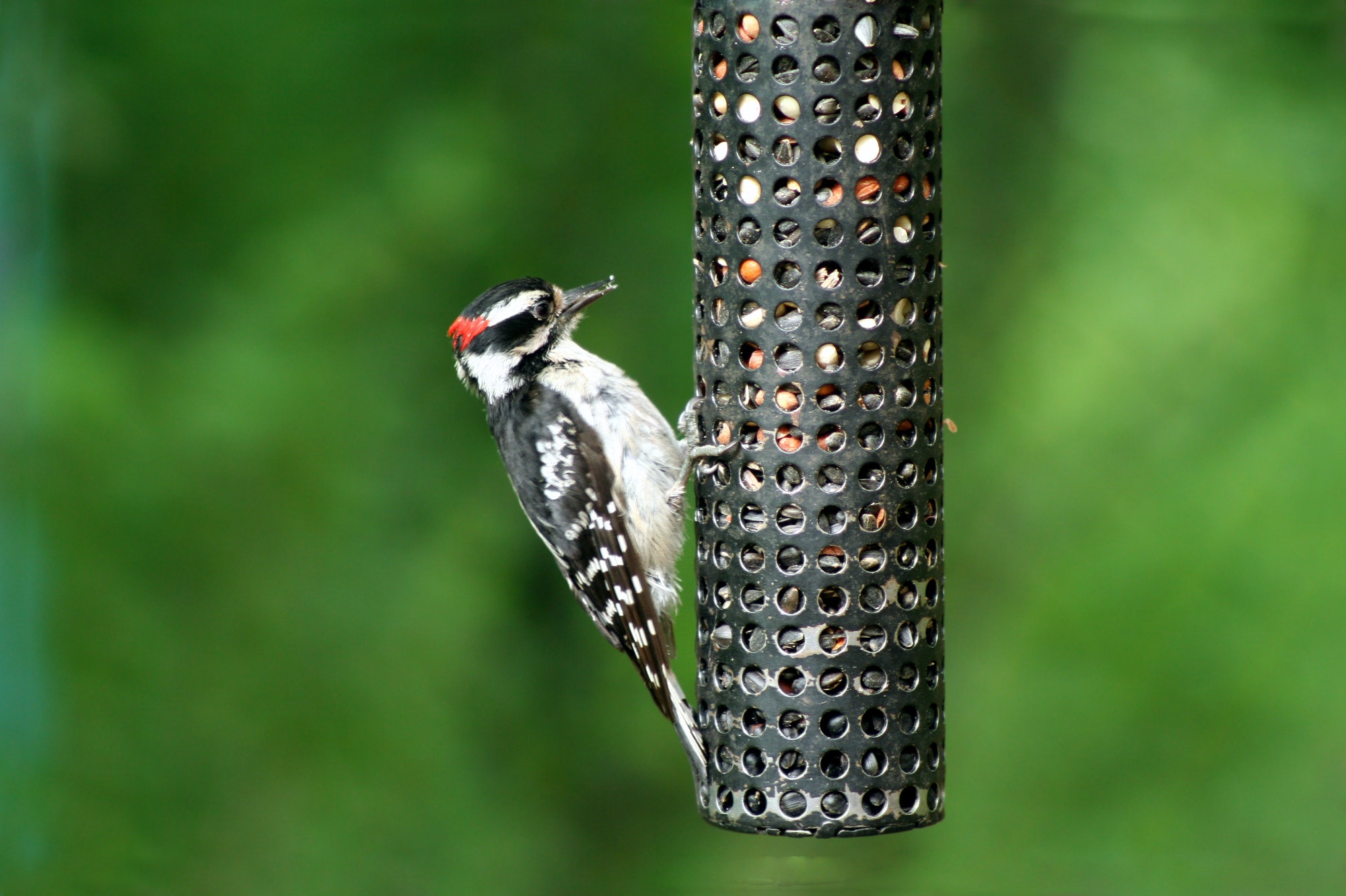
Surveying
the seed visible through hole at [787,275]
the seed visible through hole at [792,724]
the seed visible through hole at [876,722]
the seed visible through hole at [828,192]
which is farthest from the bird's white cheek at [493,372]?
the seed visible through hole at [876,722]

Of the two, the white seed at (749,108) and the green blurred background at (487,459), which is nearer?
the white seed at (749,108)

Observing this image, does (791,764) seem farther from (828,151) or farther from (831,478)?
(828,151)

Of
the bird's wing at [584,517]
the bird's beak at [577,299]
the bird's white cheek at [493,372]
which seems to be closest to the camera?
the bird's wing at [584,517]

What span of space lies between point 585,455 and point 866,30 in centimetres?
166

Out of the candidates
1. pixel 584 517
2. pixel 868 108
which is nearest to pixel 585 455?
pixel 584 517

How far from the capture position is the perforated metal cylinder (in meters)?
3.13

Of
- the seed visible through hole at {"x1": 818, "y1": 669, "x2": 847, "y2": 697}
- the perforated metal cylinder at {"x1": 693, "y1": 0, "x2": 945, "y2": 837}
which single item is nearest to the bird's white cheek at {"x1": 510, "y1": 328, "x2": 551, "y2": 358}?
the perforated metal cylinder at {"x1": 693, "y1": 0, "x2": 945, "y2": 837}

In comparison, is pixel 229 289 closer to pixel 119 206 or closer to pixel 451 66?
pixel 119 206

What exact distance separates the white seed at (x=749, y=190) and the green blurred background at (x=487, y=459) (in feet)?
10.8

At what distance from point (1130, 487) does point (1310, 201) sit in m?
1.60

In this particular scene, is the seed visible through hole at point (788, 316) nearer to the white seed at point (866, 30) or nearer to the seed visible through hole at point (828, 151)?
the seed visible through hole at point (828, 151)

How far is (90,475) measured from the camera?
6.29 m

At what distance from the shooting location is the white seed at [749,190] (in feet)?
10.5

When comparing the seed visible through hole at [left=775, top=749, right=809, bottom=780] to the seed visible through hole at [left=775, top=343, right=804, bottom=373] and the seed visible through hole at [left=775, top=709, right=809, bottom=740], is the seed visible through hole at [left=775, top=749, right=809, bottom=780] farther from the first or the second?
the seed visible through hole at [left=775, top=343, right=804, bottom=373]
